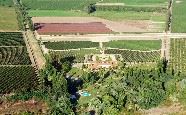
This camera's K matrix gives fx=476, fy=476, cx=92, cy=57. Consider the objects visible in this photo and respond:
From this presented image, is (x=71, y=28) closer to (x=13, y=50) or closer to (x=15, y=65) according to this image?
(x=13, y=50)

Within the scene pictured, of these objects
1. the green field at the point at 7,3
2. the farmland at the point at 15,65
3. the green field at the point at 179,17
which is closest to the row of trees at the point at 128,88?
the farmland at the point at 15,65

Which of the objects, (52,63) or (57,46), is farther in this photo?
(57,46)

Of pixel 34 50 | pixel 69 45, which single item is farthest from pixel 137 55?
pixel 34 50

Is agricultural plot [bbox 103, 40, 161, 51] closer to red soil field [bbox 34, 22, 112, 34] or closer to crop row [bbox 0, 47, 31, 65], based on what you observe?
red soil field [bbox 34, 22, 112, 34]

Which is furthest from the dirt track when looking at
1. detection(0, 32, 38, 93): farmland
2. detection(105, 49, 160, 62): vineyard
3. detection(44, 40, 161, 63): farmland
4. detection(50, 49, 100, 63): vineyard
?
detection(50, 49, 100, 63): vineyard

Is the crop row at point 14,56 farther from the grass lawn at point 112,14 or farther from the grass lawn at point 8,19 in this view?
the grass lawn at point 112,14

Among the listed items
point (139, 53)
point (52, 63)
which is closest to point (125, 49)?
point (139, 53)

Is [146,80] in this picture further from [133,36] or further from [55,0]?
[55,0]
